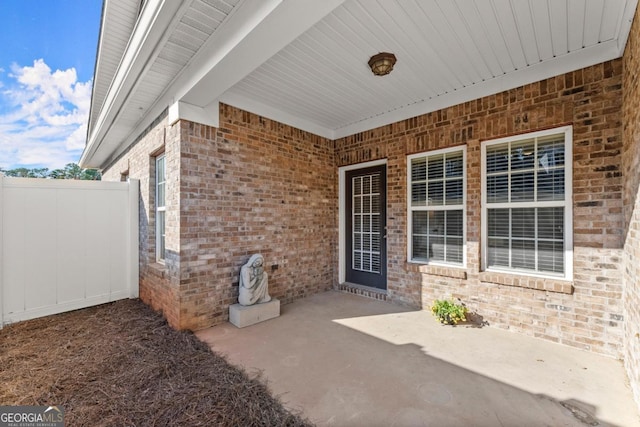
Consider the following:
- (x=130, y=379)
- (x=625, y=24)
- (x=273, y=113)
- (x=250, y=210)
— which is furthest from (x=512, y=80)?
(x=130, y=379)

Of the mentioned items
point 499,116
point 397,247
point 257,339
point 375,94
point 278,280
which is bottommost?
point 257,339

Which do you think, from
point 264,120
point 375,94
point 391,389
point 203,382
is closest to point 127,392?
point 203,382

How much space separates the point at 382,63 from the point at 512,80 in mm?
1749

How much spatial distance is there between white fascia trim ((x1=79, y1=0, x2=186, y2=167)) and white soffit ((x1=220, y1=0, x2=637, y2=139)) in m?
1.04

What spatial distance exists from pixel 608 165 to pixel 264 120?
427 centimetres

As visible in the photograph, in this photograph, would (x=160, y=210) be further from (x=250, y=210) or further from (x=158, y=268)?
(x=250, y=210)

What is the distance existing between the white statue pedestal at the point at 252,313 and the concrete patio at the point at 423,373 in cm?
10

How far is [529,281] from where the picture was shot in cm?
→ 320

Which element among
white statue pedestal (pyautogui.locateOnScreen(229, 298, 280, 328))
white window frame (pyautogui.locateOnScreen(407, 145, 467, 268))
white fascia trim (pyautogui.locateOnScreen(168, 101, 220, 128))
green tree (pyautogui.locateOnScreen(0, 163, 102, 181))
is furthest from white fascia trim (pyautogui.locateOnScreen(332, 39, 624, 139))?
green tree (pyautogui.locateOnScreen(0, 163, 102, 181))

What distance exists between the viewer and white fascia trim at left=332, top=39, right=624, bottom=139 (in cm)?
279

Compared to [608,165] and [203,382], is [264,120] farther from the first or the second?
[608,165]

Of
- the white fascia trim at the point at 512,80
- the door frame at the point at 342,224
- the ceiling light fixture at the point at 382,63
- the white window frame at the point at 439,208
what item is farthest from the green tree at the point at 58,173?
the ceiling light fixture at the point at 382,63

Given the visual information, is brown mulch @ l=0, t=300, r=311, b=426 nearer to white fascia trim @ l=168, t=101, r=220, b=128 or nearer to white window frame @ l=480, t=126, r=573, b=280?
white fascia trim @ l=168, t=101, r=220, b=128

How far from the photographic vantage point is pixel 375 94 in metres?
3.92
